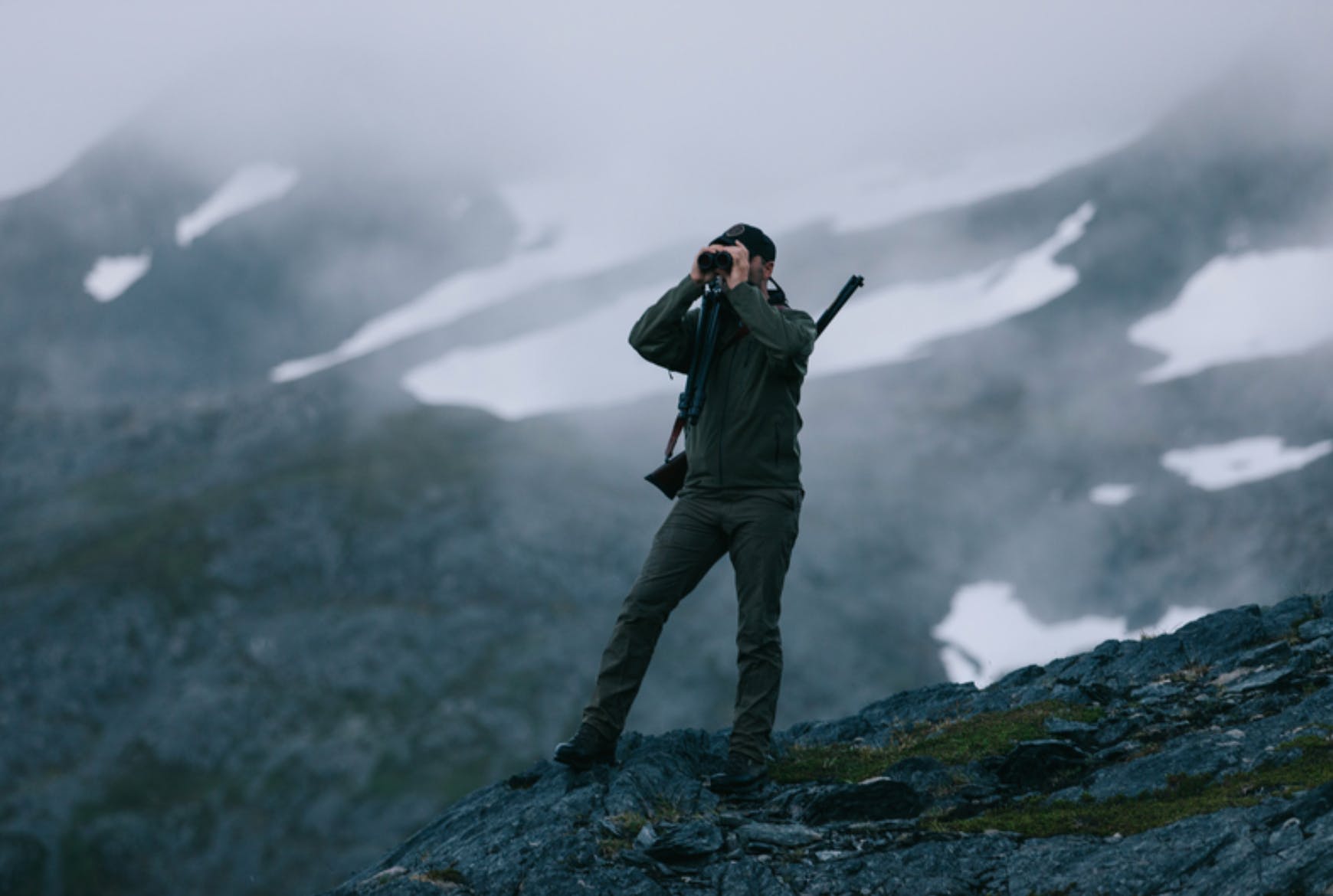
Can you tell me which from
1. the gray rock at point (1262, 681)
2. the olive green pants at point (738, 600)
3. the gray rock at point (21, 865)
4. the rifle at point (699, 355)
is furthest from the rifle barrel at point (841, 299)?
the gray rock at point (21, 865)

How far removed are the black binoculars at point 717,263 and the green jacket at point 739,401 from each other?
213mm

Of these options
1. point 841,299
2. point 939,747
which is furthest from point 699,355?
point 939,747

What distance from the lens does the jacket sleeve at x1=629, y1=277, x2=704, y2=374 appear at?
35.3 ft

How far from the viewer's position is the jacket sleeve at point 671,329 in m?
10.8

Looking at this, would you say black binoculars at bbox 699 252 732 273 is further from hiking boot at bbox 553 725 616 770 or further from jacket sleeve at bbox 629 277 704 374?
hiking boot at bbox 553 725 616 770

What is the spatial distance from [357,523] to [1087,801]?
194204mm

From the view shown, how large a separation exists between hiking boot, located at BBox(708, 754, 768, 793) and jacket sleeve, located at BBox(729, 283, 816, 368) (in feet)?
12.7

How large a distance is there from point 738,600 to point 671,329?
2.71 metres

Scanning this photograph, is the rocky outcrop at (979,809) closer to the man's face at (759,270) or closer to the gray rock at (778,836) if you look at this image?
the gray rock at (778,836)

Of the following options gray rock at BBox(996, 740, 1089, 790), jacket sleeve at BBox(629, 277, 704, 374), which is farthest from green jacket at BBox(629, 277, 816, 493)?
gray rock at BBox(996, 740, 1089, 790)

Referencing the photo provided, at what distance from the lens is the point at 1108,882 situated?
26.8 feet

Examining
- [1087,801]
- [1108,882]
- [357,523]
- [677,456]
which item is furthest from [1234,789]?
[357,523]

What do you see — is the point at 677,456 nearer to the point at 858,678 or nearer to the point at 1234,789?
the point at 1234,789

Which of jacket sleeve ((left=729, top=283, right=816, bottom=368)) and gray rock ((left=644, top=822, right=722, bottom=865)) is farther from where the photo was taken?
jacket sleeve ((left=729, top=283, right=816, bottom=368))
